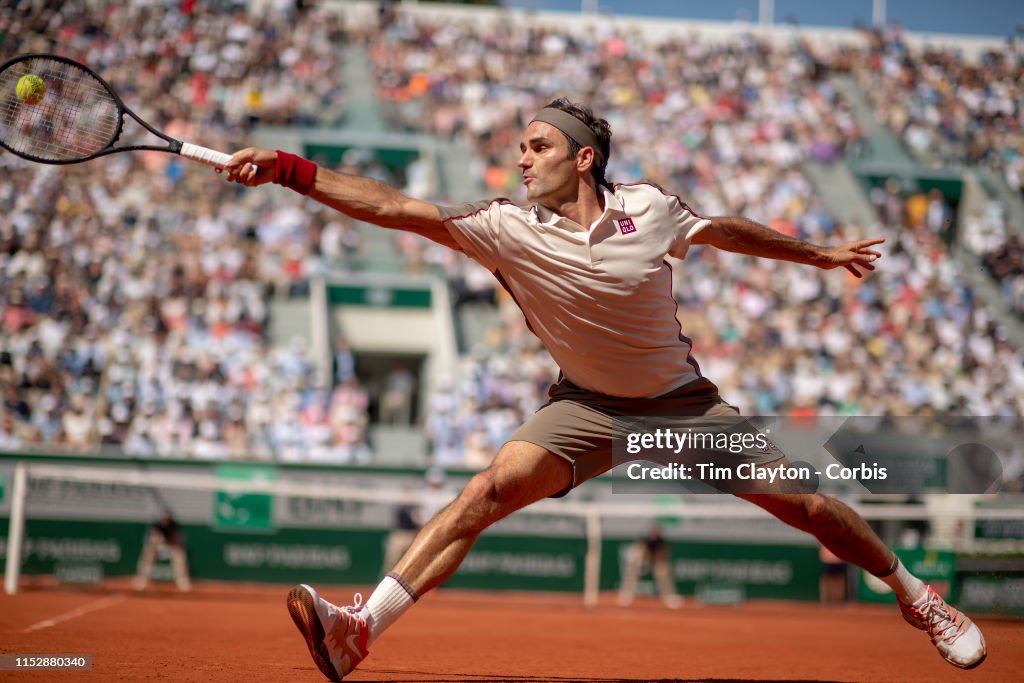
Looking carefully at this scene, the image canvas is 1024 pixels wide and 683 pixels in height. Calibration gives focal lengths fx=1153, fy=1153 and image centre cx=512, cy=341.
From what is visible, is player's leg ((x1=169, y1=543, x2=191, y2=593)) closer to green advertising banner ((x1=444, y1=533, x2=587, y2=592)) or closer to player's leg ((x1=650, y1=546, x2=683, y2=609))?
green advertising banner ((x1=444, y1=533, x2=587, y2=592))

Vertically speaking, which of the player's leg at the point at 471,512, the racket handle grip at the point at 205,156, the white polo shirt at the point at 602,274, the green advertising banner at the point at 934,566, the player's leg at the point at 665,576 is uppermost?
the racket handle grip at the point at 205,156

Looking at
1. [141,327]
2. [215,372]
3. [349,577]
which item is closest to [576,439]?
[349,577]

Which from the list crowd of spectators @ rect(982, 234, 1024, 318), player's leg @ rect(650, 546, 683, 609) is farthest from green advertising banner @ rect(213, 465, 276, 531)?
crowd of spectators @ rect(982, 234, 1024, 318)

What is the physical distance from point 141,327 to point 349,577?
573 cm

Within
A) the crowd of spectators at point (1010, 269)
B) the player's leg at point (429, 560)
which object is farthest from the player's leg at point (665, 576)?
the crowd of spectators at point (1010, 269)

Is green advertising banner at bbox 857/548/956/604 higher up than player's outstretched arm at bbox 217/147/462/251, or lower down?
lower down

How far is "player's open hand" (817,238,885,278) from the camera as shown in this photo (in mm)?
5363

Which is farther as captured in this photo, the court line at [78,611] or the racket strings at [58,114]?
the court line at [78,611]

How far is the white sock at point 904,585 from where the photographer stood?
539cm

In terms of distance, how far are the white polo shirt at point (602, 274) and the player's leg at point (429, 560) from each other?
512 millimetres

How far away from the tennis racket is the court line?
3.35 m

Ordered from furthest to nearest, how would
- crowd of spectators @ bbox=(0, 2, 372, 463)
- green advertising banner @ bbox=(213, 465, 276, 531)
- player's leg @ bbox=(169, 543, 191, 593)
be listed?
crowd of spectators @ bbox=(0, 2, 372, 463)
green advertising banner @ bbox=(213, 465, 276, 531)
player's leg @ bbox=(169, 543, 191, 593)

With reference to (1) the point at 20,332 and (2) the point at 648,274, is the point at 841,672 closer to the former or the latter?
(2) the point at 648,274

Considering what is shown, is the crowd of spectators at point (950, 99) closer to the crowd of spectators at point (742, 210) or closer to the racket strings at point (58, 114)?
the crowd of spectators at point (742, 210)
